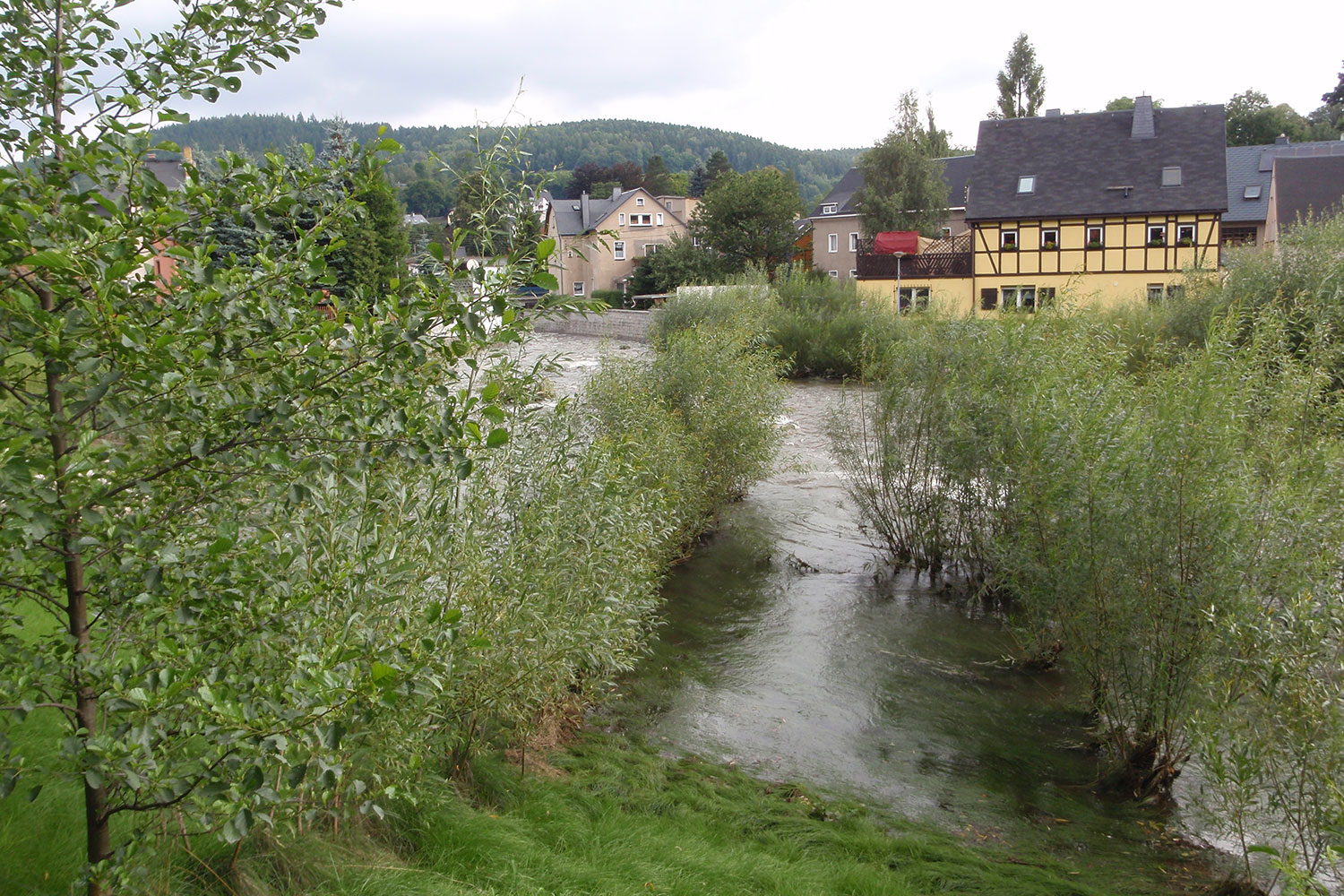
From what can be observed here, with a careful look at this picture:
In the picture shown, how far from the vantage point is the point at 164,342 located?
2.59m

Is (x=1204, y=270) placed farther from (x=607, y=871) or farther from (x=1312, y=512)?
(x=607, y=871)

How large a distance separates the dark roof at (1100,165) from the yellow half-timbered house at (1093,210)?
0.05 meters

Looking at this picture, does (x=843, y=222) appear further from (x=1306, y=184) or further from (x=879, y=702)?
(x=879, y=702)

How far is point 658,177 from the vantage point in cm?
10575

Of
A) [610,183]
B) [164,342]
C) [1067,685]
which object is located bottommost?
[1067,685]

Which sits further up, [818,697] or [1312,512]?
[1312,512]

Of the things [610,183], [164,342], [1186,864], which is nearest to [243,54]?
[164,342]

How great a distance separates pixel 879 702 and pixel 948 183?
51728mm

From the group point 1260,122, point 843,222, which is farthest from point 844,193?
point 1260,122

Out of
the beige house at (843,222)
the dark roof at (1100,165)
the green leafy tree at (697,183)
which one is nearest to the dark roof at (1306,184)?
the dark roof at (1100,165)

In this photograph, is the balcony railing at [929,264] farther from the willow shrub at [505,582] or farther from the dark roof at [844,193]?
the willow shrub at [505,582]

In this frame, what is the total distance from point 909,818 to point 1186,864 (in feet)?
6.70

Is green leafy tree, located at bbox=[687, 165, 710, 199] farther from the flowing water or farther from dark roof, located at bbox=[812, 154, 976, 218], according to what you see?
the flowing water

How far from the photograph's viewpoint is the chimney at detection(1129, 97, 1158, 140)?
4122 centimetres
